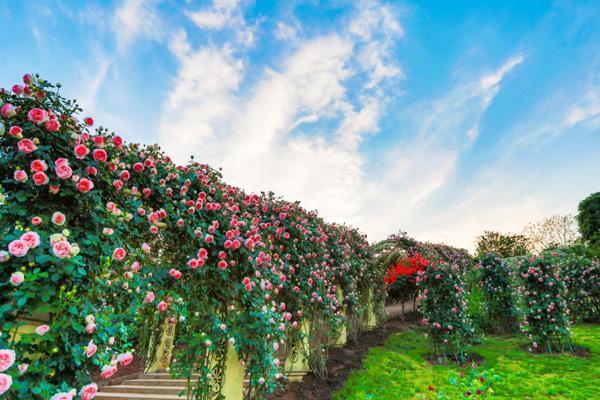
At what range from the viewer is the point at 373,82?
24.7 feet

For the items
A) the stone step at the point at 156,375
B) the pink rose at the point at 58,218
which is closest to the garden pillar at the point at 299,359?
the stone step at the point at 156,375

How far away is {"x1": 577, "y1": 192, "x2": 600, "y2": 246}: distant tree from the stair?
32.1 metres

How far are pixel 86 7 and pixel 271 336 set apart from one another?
14.7 feet

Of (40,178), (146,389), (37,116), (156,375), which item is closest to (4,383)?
(40,178)

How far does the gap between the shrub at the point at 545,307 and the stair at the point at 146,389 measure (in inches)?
295

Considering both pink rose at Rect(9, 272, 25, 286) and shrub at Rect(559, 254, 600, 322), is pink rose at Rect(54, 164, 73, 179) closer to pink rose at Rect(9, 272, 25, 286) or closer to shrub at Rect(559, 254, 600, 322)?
pink rose at Rect(9, 272, 25, 286)

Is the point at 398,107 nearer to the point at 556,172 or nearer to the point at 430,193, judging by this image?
the point at 430,193

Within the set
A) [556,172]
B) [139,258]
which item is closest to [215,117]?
[139,258]

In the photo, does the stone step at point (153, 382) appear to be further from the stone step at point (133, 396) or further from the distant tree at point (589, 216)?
the distant tree at point (589, 216)

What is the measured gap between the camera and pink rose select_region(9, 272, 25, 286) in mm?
1340

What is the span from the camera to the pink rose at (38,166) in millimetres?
1605

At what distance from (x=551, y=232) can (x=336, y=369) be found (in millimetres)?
32023

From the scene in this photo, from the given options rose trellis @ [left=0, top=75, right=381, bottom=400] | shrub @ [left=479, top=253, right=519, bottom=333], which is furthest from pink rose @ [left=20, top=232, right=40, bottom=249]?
shrub @ [left=479, top=253, right=519, bottom=333]

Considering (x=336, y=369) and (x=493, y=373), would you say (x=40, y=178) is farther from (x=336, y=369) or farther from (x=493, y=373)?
(x=493, y=373)
